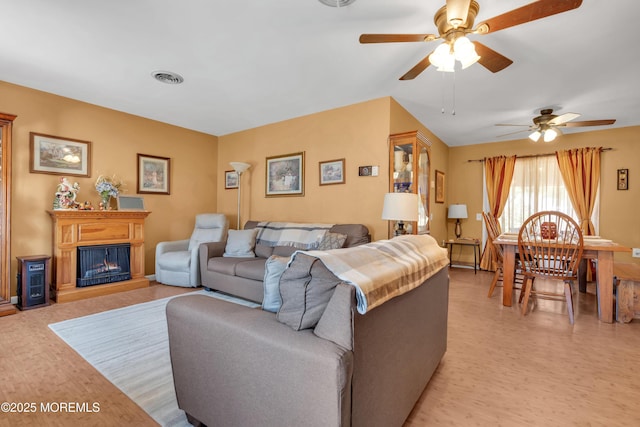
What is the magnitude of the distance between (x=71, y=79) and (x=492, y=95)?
484 cm

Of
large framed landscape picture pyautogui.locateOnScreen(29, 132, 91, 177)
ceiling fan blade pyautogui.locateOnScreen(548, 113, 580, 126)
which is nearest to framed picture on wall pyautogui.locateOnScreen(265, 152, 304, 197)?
large framed landscape picture pyautogui.locateOnScreen(29, 132, 91, 177)

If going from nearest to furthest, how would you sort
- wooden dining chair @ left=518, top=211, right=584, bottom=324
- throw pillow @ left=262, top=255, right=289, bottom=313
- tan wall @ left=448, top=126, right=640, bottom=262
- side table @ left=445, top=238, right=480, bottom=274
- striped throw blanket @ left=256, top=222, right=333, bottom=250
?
throw pillow @ left=262, top=255, right=289, bottom=313
wooden dining chair @ left=518, top=211, right=584, bottom=324
striped throw blanket @ left=256, top=222, right=333, bottom=250
tan wall @ left=448, top=126, right=640, bottom=262
side table @ left=445, top=238, right=480, bottom=274

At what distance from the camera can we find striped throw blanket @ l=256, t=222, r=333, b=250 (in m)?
3.76

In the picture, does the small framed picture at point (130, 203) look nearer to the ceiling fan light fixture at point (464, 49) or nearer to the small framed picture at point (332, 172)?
the small framed picture at point (332, 172)

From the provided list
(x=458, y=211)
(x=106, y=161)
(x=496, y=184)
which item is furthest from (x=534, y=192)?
(x=106, y=161)

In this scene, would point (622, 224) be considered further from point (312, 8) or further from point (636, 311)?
point (312, 8)

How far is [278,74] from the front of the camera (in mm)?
3117

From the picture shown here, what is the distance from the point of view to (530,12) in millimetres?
1663

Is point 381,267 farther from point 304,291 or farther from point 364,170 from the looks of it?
point 364,170

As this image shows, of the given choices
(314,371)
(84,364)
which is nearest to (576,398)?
(314,371)

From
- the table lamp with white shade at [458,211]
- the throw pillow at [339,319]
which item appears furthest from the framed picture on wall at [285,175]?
the throw pillow at [339,319]

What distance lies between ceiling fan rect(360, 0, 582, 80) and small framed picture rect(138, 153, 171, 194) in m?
4.00

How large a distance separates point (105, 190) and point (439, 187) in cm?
534

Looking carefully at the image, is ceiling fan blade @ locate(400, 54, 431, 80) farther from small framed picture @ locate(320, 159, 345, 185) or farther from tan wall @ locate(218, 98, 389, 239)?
small framed picture @ locate(320, 159, 345, 185)
